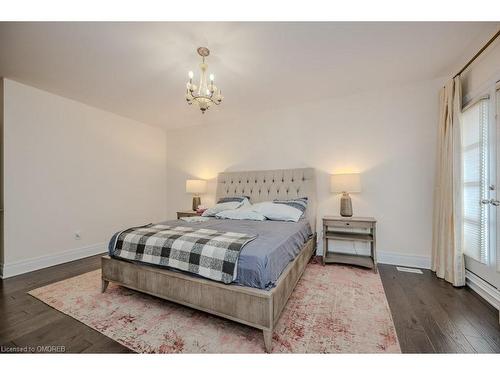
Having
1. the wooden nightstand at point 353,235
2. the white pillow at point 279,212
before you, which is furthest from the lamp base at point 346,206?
the white pillow at point 279,212

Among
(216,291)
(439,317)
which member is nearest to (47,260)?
(216,291)

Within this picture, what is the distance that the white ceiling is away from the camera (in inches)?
72.1

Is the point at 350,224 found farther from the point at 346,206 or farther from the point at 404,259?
the point at 404,259

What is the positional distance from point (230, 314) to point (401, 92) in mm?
3542

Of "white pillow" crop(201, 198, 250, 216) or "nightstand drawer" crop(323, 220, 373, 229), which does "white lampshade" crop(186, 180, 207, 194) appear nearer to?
"white pillow" crop(201, 198, 250, 216)

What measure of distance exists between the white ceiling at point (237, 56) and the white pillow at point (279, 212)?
1703mm

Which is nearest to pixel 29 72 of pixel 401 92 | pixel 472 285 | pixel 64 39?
pixel 64 39

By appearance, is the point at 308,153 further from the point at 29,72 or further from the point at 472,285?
the point at 29,72

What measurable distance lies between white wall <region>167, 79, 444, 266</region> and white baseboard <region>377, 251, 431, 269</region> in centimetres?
1

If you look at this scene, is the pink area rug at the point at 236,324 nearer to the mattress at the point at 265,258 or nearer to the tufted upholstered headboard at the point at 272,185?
the mattress at the point at 265,258

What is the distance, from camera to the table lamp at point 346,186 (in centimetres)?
296

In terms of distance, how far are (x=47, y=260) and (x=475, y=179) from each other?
5524 mm
